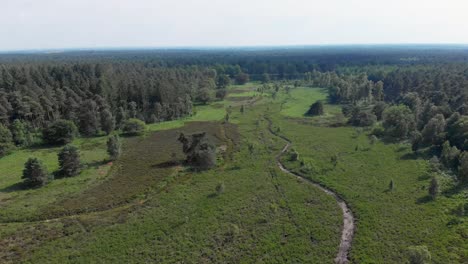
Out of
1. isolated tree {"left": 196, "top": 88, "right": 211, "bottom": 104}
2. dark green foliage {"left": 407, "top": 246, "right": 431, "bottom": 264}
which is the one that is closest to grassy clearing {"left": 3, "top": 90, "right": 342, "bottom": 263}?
dark green foliage {"left": 407, "top": 246, "right": 431, "bottom": 264}

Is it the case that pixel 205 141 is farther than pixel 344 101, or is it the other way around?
pixel 344 101

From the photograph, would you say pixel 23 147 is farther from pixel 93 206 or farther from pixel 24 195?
pixel 93 206

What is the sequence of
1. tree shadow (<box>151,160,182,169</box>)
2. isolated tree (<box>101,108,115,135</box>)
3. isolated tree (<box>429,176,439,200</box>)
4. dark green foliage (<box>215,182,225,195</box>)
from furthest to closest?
isolated tree (<box>101,108,115,135</box>)
tree shadow (<box>151,160,182,169</box>)
dark green foliage (<box>215,182,225,195</box>)
isolated tree (<box>429,176,439,200</box>)

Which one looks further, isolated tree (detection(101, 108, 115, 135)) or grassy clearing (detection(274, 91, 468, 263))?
isolated tree (detection(101, 108, 115, 135))

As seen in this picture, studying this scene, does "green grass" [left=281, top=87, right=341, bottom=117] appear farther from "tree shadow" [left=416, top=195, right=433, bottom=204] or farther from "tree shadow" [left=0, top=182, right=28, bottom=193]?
"tree shadow" [left=0, top=182, right=28, bottom=193]

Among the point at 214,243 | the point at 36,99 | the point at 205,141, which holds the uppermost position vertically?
the point at 36,99

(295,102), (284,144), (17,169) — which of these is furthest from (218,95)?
(17,169)

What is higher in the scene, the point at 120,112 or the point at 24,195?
the point at 120,112
